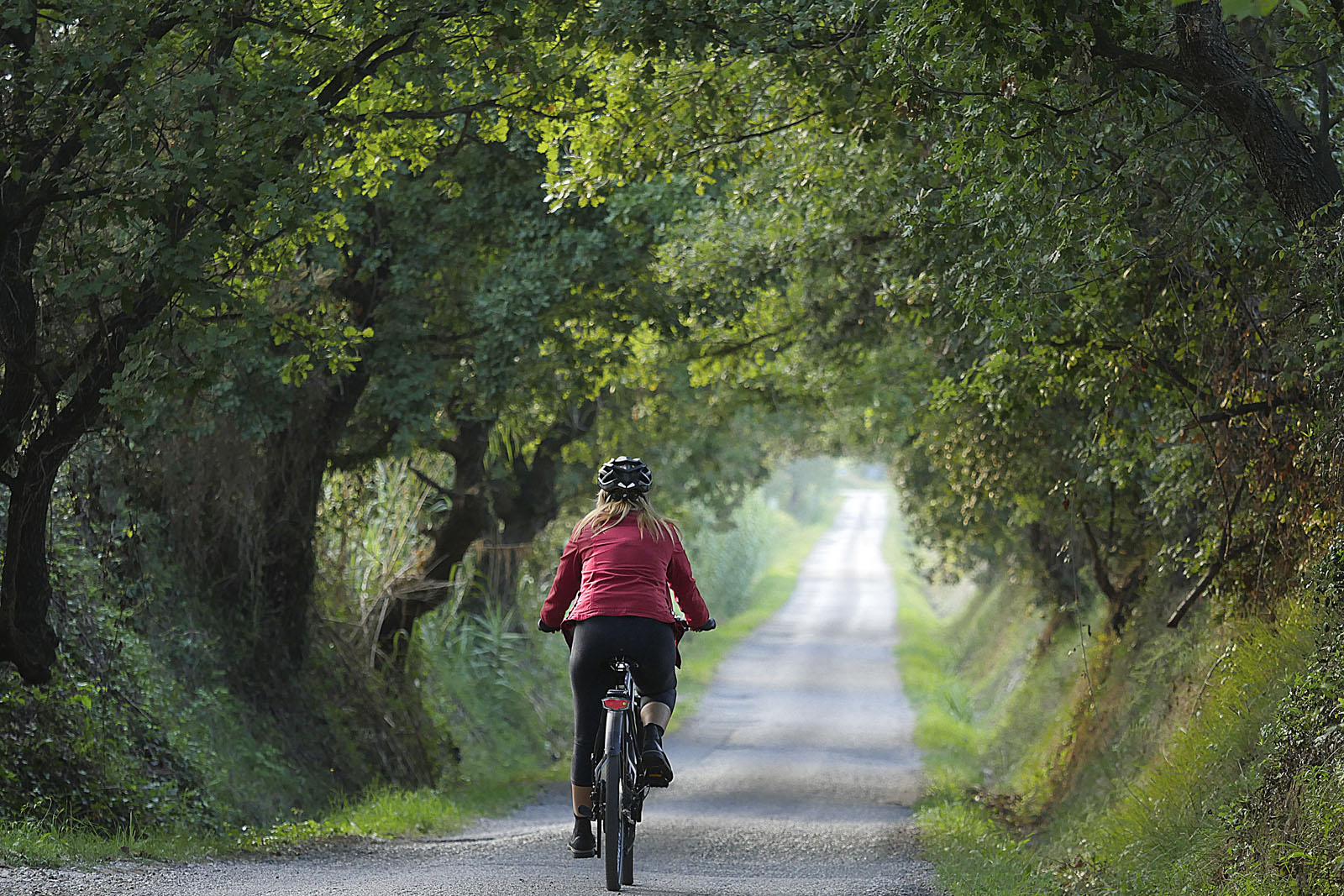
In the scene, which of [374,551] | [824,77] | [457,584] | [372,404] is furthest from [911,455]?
[824,77]

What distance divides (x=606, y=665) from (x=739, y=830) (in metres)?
5.47

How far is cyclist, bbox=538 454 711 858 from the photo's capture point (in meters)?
7.74

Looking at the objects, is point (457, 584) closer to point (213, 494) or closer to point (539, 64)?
point (213, 494)

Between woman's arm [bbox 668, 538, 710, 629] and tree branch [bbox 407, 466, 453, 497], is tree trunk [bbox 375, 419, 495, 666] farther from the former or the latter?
woman's arm [bbox 668, 538, 710, 629]

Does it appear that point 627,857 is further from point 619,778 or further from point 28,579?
point 28,579

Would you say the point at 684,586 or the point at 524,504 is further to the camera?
the point at 524,504

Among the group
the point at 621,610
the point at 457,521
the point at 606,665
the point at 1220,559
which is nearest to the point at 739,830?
the point at 1220,559

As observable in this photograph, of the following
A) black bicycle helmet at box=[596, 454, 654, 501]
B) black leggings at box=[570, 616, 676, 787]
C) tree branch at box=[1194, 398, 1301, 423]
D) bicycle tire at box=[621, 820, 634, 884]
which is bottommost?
bicycle tire at box=[621, 820, 634, 884]

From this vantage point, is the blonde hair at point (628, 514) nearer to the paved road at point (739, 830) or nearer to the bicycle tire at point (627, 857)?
the bicycle tire at point (627, 857)

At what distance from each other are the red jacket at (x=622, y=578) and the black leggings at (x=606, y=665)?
65mm

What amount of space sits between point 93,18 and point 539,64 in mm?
2986

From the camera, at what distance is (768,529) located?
66.2m

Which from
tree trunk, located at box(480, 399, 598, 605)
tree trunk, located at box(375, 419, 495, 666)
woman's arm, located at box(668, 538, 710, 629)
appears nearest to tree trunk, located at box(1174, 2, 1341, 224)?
woman's arm, located at box(668, 538, 710, 629)

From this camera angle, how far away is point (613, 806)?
294 inches
